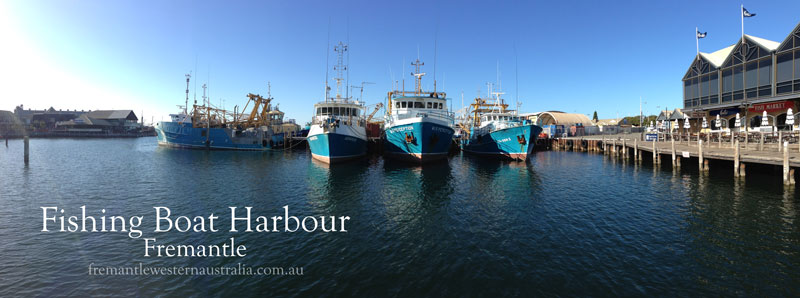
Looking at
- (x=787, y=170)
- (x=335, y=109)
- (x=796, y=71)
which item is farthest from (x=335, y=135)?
(x=796, y=71)

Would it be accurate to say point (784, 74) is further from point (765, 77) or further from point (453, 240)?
point (453, 240)

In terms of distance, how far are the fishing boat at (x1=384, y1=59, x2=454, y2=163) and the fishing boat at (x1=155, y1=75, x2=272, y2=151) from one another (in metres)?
31.0

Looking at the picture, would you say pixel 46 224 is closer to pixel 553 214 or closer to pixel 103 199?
pixel 103 199

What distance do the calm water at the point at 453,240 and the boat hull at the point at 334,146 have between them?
32.9ft

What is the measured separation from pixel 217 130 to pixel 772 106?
75.0 meters

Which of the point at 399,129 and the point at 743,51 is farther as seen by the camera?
the point at 743,51

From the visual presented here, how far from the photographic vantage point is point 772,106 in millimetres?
31953

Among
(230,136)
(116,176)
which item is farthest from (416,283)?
(230,136)

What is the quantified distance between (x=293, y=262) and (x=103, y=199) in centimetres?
1490

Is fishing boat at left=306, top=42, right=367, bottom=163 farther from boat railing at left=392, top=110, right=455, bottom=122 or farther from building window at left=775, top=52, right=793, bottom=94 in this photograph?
building window at left=775, top=52, right=793, bottom=94

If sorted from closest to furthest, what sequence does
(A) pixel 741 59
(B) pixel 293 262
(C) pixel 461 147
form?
(B) pixel 293 262 → (A) pixel 741 59 → (C) pixel 461 147

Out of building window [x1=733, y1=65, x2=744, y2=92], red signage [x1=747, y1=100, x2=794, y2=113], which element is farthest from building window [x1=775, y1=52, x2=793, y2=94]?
building window [x1=733, y1=65, x2=744, y2=92]

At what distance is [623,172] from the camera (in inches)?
1053

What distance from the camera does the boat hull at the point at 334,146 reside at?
102ft
